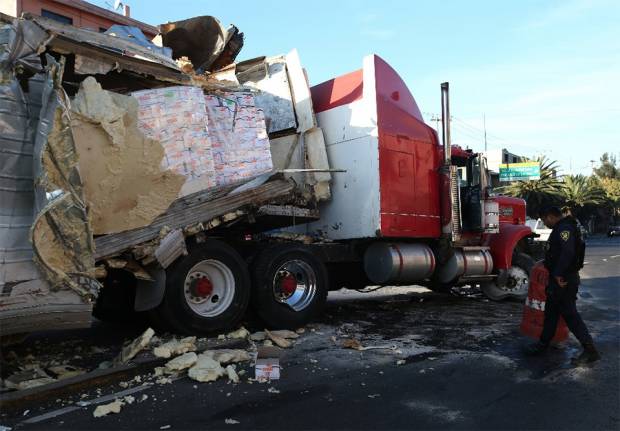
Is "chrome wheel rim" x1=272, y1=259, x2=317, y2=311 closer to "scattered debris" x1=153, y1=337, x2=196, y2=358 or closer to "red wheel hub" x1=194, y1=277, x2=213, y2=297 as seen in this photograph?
"red wheel hub" x1=194, y1=277, x2=213, y2=297

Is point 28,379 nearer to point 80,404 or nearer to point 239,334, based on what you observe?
point 80,404

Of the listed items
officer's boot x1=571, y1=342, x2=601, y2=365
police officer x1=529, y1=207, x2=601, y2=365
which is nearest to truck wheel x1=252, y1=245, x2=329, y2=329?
police officer x1=529, y1=207, x2=601, y2=365

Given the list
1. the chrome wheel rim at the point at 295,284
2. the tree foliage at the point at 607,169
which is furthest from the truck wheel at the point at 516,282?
the tree foliage at the point at 607,169

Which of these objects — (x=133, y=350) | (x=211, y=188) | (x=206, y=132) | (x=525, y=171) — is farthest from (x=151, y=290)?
(x=525, y=171)

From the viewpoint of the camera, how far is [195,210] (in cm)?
577

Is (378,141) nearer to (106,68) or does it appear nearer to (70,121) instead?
(106,68)

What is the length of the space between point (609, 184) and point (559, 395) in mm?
71215

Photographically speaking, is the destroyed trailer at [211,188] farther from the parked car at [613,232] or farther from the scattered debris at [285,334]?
the parked car at [613,232]

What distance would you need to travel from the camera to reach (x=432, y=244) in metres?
8.97

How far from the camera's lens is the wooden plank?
5062 millimetres

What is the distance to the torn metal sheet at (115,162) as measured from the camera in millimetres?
4953

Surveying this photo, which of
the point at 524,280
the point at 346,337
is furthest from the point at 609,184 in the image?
the point at 346,337

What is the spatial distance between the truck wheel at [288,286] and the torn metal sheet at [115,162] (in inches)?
61.5

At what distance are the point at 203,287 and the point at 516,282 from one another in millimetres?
6061
